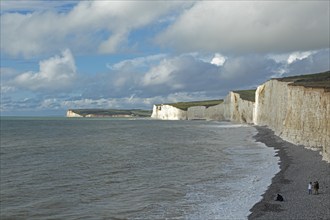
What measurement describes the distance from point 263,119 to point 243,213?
65.8 m

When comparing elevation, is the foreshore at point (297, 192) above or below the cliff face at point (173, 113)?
below

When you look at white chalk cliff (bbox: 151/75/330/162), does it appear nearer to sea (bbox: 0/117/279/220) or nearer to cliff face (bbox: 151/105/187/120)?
sea (bbox: 0/117/279/220)

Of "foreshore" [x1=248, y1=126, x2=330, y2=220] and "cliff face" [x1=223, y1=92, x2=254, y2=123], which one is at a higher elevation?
"cliff face" [x1=223, y1=92, x2=254, y2=123]

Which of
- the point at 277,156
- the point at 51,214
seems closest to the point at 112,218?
the point at 51,214

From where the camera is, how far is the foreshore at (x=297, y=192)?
15667mm

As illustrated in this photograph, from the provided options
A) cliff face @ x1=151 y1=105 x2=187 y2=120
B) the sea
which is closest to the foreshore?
the sea

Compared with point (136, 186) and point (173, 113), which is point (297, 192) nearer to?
point (136, 186)

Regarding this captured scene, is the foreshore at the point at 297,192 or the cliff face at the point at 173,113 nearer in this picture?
the foreshore at the point at 297,192

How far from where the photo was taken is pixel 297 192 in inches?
770

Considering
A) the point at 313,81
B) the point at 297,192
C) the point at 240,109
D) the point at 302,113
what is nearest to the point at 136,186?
the point at 297,192

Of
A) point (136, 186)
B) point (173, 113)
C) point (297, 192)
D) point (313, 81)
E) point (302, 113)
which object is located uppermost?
point (313, 81)

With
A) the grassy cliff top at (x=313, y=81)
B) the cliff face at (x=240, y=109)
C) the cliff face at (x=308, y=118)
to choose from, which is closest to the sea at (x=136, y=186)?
the cliff face at (x=308, y=118)

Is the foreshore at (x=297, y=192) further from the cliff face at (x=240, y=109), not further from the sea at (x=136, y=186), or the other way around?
the cliff face at (x=240, y=109)

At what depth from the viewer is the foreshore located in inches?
617
